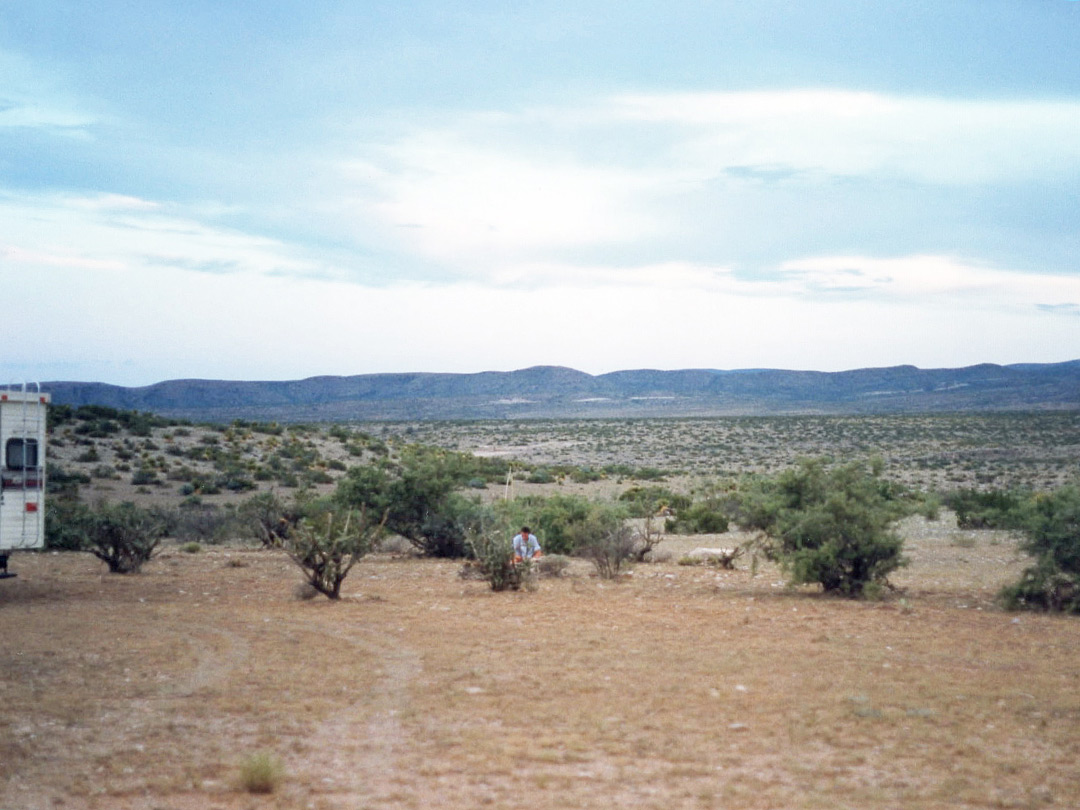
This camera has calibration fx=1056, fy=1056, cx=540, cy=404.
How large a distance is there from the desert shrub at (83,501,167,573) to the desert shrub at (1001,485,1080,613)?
1508cm

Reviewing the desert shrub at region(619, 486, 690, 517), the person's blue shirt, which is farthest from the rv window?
the desert shrub at region(619, 486, 690, 517)

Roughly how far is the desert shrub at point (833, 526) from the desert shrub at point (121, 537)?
1129 centimetres

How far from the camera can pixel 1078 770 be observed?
7.42m

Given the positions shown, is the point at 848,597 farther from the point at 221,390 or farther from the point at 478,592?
the point at 221,390

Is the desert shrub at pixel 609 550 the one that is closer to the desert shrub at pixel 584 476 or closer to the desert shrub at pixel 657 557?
the desert shrub at pixel 657 557

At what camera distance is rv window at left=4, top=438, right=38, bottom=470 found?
15023mm

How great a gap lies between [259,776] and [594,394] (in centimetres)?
16122

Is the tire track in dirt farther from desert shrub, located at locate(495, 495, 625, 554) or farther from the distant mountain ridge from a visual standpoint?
the distant mountain ridge

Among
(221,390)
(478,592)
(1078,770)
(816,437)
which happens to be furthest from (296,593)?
(221,390)

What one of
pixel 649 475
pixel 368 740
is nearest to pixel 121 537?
pixel 368 740

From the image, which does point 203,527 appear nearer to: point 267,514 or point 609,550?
point 267,514

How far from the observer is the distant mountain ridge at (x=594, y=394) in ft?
461

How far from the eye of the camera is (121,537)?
64.9ft

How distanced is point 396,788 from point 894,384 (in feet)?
580
